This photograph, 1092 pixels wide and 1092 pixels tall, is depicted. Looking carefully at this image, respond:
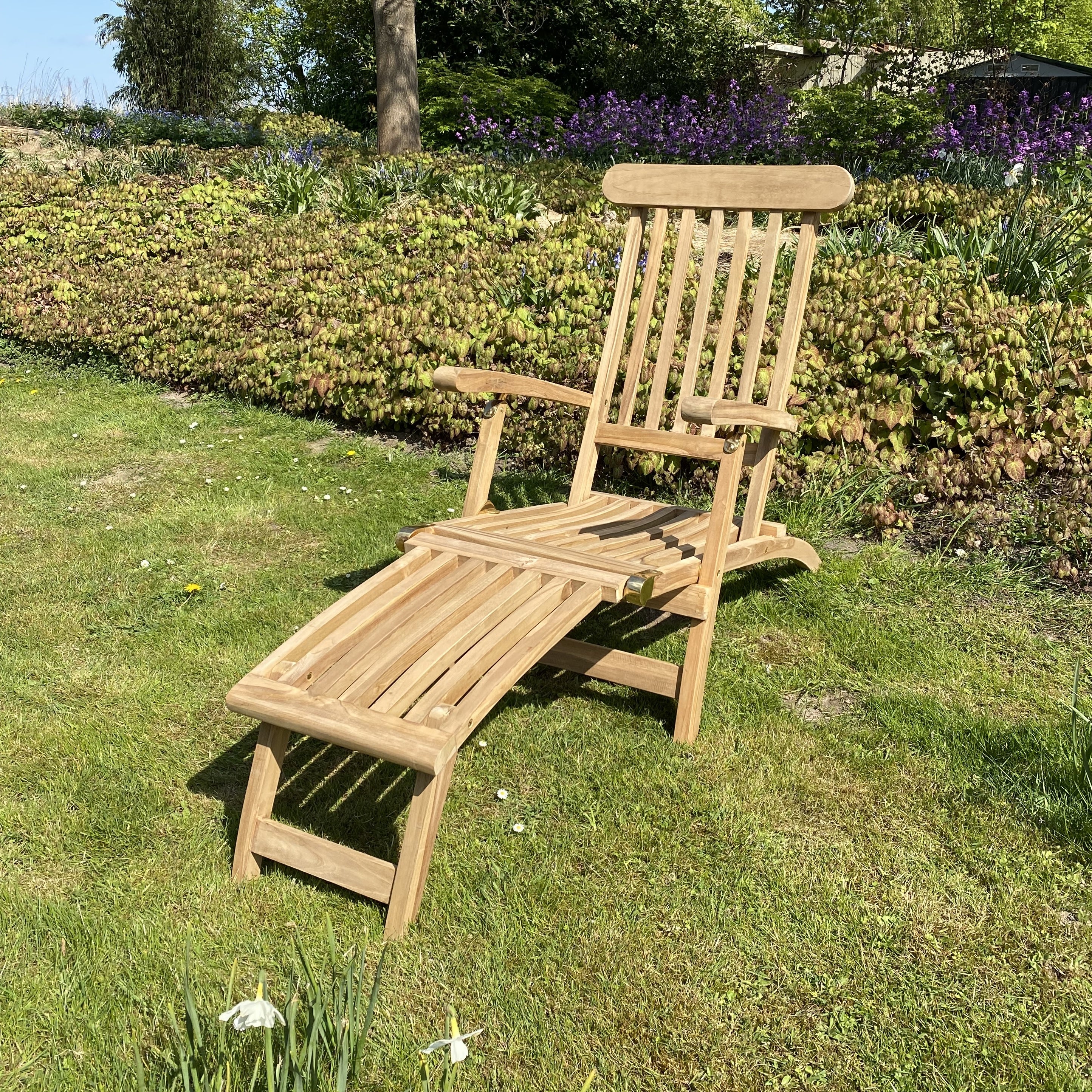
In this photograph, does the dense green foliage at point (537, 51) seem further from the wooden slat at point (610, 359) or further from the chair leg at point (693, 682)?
the chair leg at point (693, 682)

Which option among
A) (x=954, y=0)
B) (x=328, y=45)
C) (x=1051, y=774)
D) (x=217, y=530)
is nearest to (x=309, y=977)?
A: (x=1051, y=774)

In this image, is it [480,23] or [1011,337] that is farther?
[480,23]

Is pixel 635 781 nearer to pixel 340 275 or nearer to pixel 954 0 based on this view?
pixel 340 275

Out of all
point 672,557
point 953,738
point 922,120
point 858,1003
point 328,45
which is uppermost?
point 328,45

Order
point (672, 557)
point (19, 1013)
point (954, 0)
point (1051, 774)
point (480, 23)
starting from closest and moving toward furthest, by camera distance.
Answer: point (19, 1013) < point (1051, 774) < point (672, 557) < point (480, 23) < point (954, 0)

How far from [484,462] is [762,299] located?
0.98 m

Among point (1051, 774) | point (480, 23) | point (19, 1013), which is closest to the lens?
point (19, 1013)

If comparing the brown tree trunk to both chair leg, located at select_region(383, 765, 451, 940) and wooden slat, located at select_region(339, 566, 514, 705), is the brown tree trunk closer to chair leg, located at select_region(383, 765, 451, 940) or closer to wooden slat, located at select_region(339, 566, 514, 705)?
wooden slat, located at select_region(339, 566, 514, 705)

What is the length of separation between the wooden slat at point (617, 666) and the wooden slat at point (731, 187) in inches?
53.3

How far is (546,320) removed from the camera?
193 inches

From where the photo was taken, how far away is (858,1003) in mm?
1877

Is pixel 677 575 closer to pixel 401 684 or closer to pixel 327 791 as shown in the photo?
pixel 401 684

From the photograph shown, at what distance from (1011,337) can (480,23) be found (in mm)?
14318

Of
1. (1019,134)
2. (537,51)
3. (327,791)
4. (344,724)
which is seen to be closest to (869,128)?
(1019,134)
